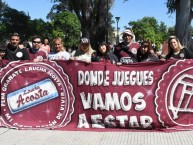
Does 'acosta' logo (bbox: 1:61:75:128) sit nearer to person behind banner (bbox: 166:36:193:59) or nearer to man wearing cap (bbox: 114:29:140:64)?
man wearing cap (bbox: 114:29:140:64)

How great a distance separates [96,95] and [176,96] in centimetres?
148

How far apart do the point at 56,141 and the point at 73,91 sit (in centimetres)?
131

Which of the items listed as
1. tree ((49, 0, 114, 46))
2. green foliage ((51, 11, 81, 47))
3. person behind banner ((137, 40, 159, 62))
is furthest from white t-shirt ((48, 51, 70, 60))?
green foliage ((51, 11, 81, 47))

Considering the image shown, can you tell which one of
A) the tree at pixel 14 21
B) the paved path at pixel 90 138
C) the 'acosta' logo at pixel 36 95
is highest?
the tree at pixel 14 21

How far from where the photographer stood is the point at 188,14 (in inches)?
685

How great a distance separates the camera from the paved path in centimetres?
629

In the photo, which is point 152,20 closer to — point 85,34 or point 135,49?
point 85,34

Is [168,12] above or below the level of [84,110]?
above

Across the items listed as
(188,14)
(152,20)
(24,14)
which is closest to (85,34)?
(188,14)

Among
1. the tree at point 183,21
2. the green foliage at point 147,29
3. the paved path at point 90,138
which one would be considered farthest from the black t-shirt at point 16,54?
the green foliage at point 147,29

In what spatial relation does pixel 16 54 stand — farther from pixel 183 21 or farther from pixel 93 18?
pixel 93 18

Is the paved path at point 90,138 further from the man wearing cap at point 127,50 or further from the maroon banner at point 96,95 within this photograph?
the man wearing cap at point 127,50

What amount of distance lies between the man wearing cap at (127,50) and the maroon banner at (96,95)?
54cm

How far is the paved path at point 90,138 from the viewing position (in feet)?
20.6
